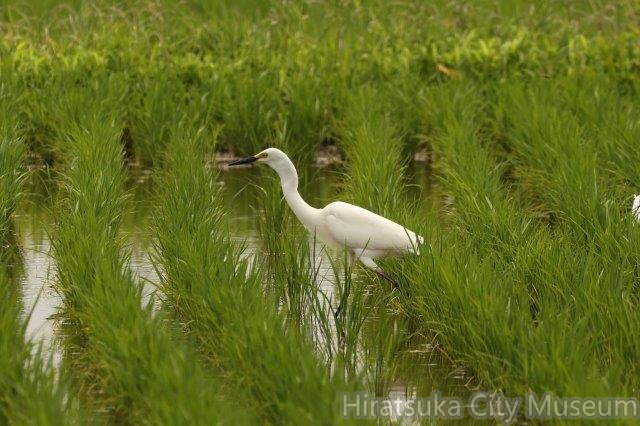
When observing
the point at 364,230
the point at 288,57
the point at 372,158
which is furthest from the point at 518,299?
the point at 288,57

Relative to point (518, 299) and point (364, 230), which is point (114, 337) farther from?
point (364, 230)

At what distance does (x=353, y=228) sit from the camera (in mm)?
6914

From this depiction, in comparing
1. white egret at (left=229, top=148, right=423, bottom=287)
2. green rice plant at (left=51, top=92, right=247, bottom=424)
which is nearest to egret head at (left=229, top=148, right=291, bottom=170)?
white egret at (left=229, top=148, right=423, bottom=287)

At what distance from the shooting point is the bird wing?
6727mm

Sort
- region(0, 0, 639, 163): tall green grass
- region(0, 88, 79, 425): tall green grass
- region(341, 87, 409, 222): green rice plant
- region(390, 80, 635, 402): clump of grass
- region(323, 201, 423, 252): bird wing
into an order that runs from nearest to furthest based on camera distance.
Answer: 1. region(0, 88, 79, 425): tall green grass
2. region(390, 80, 635, 402): clump of grass
3. region(323, 201, 423, 252): bird wing
4. region(341, 87, 409, 222): green rice plant
5. region(0, 0, 639, 163): tall green grass

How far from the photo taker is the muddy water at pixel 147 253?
19.2 feet

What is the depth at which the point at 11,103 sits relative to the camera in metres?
10.2

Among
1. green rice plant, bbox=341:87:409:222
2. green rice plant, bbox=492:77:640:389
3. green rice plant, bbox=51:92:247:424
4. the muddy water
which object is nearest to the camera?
green rice plant, bbox=51:92:247:424

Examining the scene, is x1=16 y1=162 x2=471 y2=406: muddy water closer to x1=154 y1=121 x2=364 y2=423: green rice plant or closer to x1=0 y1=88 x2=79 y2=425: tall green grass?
x1=0 y1=88 x2=79 y2=425: tall green grass

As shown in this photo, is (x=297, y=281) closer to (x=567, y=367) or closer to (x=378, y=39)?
(x=567, y=367)

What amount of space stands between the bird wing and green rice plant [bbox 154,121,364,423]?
0.55m

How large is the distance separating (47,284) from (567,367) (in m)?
3.39

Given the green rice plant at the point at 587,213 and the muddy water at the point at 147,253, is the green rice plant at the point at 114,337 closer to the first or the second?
the muddy water at the point at 147,253

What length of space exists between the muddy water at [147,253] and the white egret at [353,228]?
1.08ft
